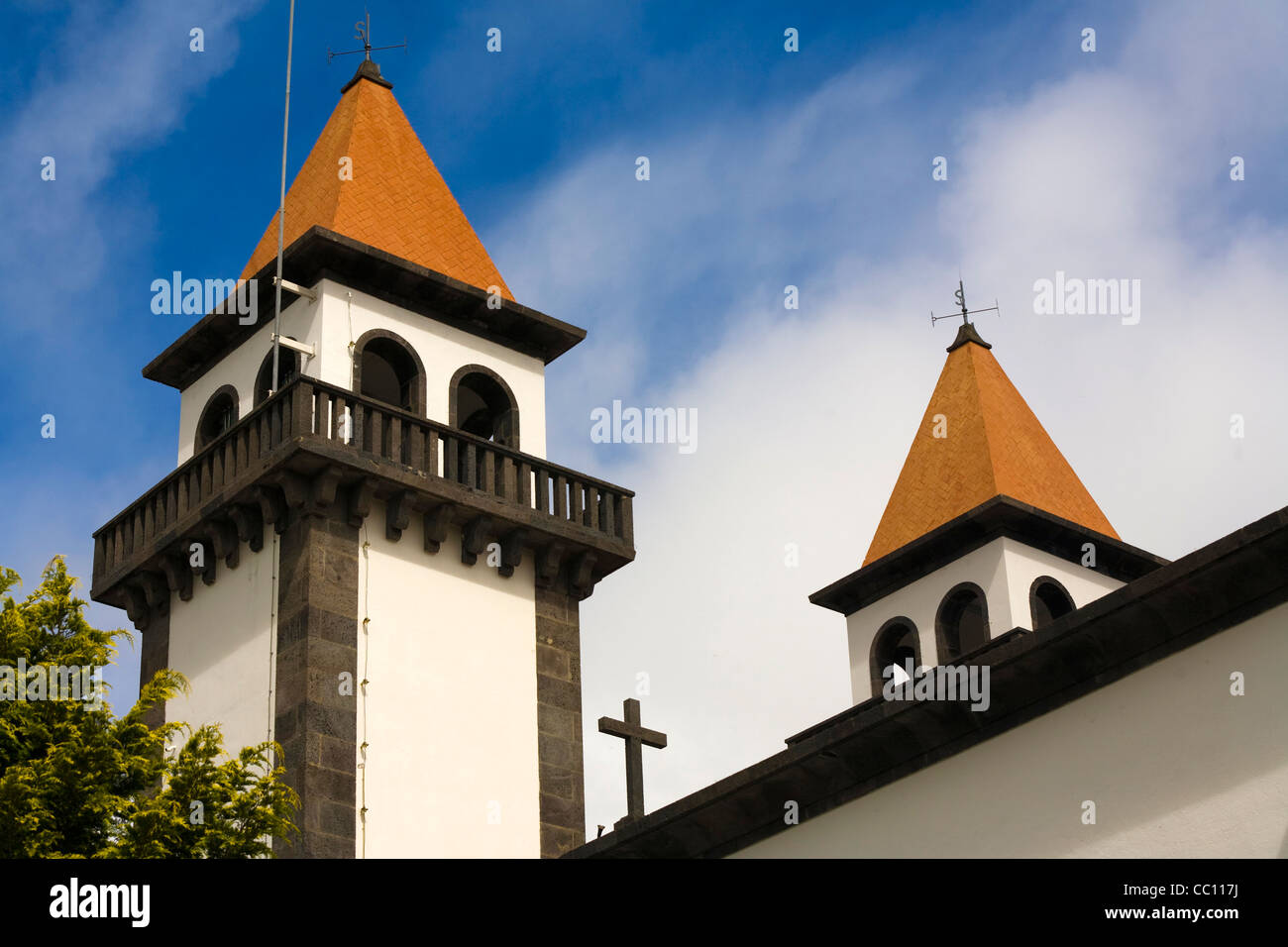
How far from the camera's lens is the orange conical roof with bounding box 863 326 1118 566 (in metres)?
32.0

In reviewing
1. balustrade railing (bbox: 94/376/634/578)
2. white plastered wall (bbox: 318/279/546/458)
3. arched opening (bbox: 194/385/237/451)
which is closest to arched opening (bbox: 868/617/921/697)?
balustrade railing (bbox: 94/376/634/578)

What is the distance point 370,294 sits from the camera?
86.1 feet

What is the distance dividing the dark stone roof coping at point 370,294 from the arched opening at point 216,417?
0.67 m

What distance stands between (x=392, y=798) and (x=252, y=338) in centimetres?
726

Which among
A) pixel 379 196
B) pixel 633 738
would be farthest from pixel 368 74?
pixel 633 738

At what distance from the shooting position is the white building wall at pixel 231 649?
928 inches

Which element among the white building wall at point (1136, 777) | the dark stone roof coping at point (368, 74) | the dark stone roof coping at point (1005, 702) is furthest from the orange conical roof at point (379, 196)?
the white building wall at point (1136, 777)

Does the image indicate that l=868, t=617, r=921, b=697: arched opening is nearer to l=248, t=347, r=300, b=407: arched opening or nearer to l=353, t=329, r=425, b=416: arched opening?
l=353, t=329, r=425, b=416: arched opening

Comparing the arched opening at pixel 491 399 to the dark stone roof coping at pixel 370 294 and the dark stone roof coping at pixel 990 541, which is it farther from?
the dark stone roof coping at pixel 990 541

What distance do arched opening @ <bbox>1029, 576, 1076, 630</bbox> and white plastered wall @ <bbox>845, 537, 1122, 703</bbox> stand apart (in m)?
0.10

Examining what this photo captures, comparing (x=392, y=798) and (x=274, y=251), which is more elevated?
(x=274, y=251)
